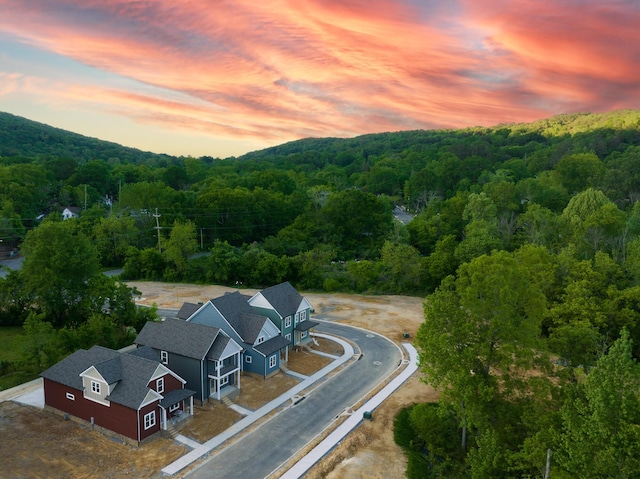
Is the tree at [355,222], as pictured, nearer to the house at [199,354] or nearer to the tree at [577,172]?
the tree at [577,172]

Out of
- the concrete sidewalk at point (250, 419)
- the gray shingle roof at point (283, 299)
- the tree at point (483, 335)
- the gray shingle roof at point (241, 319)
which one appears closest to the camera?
the tree at point (483, 335)

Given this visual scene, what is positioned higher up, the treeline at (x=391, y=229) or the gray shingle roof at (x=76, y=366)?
the treeline at (x=391, y=229)

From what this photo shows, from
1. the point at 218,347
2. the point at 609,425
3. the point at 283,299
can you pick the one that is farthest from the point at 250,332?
the point at 609,425

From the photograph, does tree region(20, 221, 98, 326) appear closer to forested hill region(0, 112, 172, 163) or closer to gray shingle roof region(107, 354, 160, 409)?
gray shingle roof region(107, 354, 160, 409)

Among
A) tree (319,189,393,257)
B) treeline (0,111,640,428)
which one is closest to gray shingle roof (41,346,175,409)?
treeline (0,111,640,428)

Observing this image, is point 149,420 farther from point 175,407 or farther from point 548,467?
point 548,467

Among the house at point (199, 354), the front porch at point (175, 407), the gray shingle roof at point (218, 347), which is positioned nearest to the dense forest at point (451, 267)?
the house at point (199, 354)
